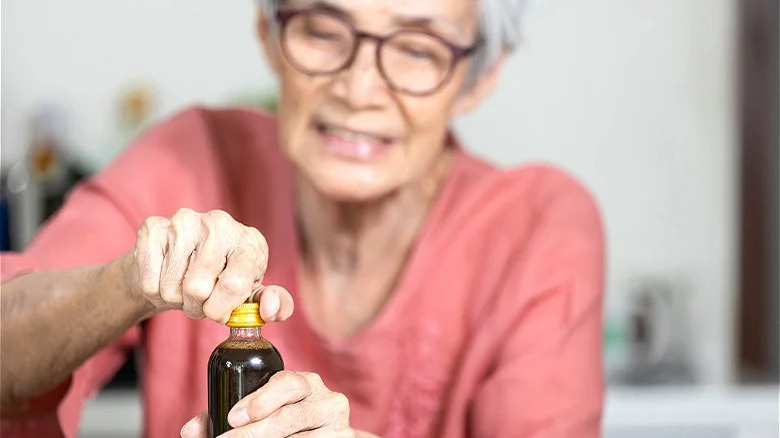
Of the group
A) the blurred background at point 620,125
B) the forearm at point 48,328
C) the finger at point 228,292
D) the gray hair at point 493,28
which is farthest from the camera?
the blurred background at point 620,125

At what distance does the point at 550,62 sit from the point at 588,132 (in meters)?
0.18

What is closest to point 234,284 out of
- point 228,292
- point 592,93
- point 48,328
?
point 228,292

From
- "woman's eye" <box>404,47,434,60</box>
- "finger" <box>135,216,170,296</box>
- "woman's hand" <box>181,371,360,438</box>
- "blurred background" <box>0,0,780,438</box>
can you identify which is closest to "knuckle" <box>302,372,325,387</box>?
"woman's hand" <box>181,371,360,438</box>

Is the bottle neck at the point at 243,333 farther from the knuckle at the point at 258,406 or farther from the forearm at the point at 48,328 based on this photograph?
the forearm at the point at 48,328

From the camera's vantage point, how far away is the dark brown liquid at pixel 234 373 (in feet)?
1.76

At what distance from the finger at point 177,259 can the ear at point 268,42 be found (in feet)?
1.56

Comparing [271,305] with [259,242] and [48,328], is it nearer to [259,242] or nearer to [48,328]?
[259,242]

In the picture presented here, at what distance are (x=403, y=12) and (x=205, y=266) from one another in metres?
0.44

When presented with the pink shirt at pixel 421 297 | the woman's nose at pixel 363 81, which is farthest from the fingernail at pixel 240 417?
the woman's nose at pixel 363 81

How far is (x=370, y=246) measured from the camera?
1.07 meters

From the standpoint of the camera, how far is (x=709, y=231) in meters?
2.19

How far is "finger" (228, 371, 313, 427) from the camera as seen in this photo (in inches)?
21.0

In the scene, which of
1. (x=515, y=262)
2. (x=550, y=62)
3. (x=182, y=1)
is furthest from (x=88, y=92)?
(x=515, y=262)

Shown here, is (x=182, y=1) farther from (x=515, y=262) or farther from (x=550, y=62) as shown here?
(x=515, y=262)
